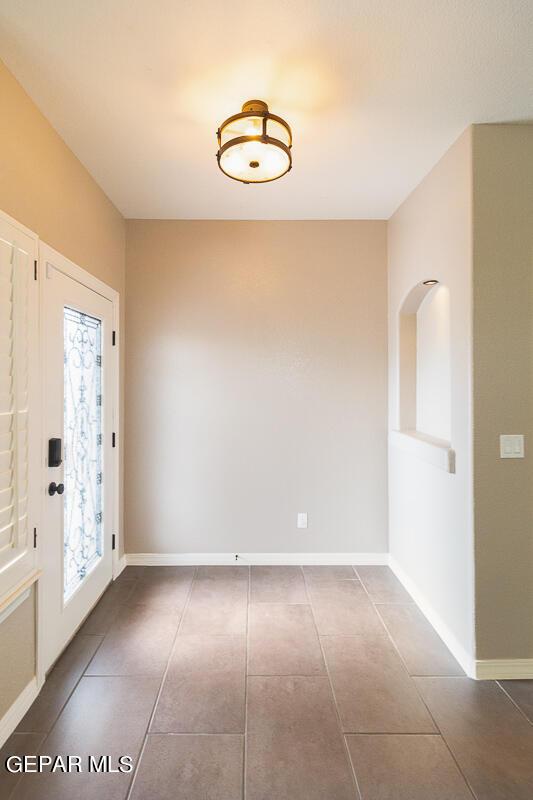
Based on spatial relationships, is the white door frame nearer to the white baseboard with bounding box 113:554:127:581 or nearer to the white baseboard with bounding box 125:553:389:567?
the white baseboard with bounding box 113:554:127:581

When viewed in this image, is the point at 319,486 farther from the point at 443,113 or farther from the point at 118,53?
the point at 118,53

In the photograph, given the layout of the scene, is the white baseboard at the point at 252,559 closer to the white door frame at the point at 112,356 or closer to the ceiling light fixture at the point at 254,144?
the white door frame at the point at 112,356

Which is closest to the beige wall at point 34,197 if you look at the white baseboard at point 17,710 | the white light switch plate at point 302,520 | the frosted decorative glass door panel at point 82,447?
the white baseboard at point 17,710

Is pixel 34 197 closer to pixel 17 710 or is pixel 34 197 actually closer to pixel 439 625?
pixel 17 710

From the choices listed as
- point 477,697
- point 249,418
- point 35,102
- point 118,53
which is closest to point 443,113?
point 118,53

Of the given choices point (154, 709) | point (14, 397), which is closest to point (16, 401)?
point (14, 397)

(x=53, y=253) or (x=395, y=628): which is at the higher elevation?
(x=53, y=253)

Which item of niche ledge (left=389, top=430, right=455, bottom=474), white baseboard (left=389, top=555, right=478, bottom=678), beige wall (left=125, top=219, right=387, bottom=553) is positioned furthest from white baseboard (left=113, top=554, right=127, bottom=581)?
niche ledge (left=389, top=430, right=455, bottom=474)

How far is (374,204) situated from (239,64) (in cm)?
168

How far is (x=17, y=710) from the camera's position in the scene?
1812 millimetres

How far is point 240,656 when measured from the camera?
7.47ft

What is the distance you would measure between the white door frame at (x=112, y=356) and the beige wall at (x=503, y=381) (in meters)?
2.16

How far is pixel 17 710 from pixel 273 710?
1104mm

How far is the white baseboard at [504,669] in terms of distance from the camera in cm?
211
